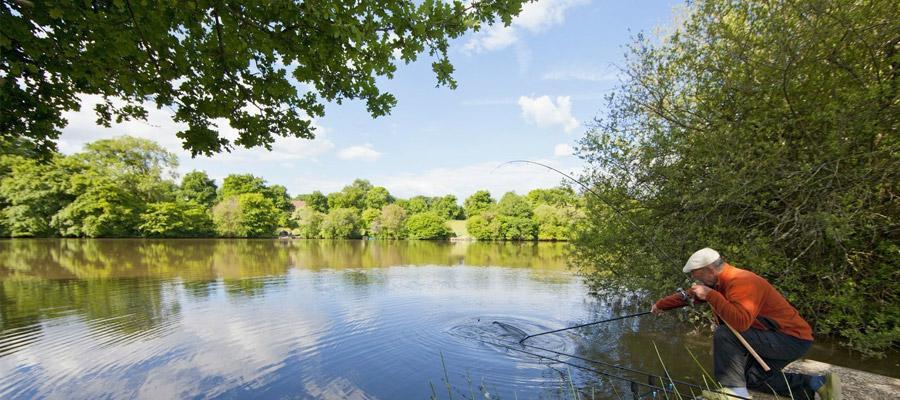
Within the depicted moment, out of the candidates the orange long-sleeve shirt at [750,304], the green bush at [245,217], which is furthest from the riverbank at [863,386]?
the green bush at [245,217]

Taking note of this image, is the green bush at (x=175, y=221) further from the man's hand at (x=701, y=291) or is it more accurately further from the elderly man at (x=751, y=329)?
the elderly man at (x=751, y=329)

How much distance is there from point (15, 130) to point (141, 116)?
133 cm

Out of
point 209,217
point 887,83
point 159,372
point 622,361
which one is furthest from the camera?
point 209,217

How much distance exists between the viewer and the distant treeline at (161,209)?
3791 cm

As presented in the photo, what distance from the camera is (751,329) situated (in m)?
4.05

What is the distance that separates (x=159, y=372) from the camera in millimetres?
6449

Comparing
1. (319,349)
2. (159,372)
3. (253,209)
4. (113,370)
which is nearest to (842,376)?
(319,349)

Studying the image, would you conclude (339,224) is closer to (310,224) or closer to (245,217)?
(310,224)

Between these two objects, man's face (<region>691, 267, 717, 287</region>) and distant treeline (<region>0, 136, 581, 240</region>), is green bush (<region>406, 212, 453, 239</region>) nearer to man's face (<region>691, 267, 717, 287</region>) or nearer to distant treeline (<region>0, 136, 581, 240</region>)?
distant treeline (<region>0, 136, 581, 240</region>)

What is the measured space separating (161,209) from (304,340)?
4513 cm

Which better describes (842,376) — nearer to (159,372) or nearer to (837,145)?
(837,145)

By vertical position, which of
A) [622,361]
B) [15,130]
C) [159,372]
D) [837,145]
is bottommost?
[622,361]

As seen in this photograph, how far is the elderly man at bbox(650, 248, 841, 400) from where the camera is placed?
380cm

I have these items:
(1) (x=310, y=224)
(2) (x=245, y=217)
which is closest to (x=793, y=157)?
(2) (x=245, y=217)
